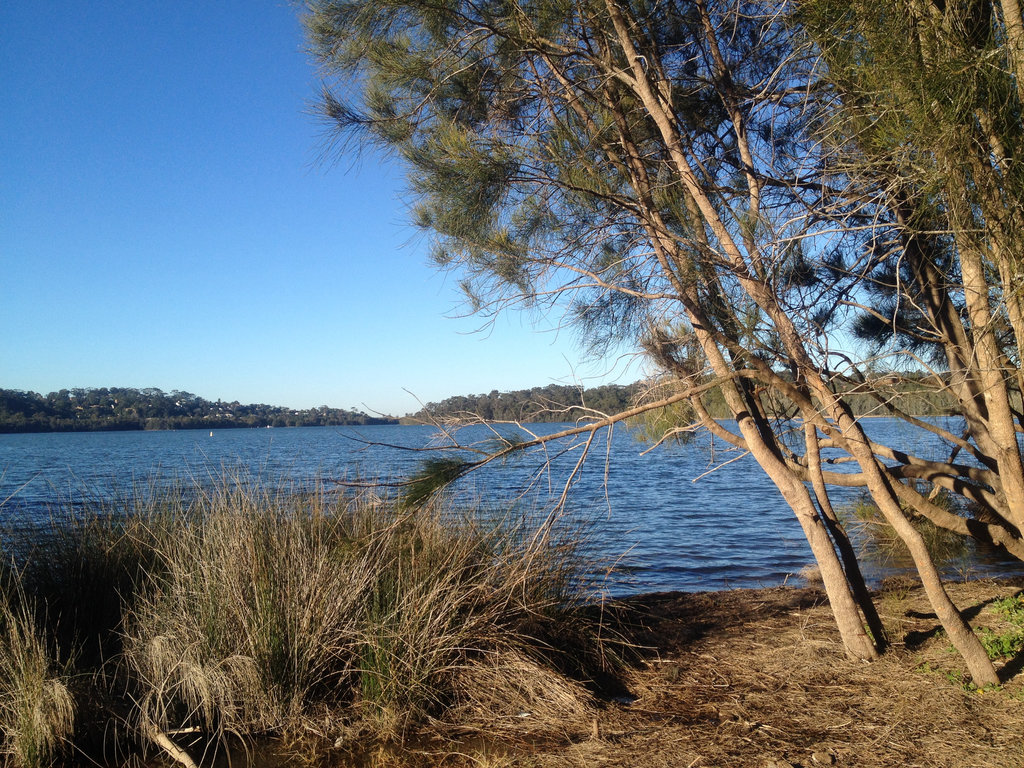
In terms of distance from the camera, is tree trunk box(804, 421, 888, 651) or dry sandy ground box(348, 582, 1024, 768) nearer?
dry sandy ground box(348, 582, 1024, 768)

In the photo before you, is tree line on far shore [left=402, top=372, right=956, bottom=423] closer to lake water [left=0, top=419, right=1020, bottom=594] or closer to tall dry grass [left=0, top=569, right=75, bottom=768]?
lake water [left=0, top=419, right=1020, bottom=594]

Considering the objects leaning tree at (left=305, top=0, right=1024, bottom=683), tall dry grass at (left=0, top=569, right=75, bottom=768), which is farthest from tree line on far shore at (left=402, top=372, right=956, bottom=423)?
tall dry grass at (left=0, top=569, right=75, bottom=768)

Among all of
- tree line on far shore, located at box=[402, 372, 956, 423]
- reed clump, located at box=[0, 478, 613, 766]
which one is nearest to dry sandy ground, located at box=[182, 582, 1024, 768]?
reed clump, located at box=[0, 478, 613, 766]

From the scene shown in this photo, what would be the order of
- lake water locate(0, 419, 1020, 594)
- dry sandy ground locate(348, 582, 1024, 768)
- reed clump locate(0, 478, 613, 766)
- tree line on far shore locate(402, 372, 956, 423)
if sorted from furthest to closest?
lake water locate(0, 419, 1020, 594) < tree line on far shore locate(402, 372, 956, 423) < reed clump locate(0, 478, 613, 766) < dry sandy ground locate(348, 582, 1024, 768)

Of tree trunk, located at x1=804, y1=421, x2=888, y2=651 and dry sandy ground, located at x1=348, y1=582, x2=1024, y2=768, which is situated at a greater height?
tree trunk, located at x1=804, y1=421, x2=888, y2=651

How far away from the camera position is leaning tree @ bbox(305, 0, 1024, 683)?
387cm

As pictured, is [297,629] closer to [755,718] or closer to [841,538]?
[755,718]

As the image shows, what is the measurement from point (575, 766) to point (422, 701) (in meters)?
1.02

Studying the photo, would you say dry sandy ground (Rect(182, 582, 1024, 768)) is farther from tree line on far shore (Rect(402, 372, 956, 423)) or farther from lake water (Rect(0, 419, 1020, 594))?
tree line on far shore (Rect(402, 372, 956, 423))

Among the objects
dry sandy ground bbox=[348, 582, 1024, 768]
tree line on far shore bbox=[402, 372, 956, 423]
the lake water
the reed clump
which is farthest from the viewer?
the lake water

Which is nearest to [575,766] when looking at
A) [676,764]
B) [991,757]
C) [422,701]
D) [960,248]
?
[676,764]

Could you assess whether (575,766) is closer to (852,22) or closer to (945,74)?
(945,74)

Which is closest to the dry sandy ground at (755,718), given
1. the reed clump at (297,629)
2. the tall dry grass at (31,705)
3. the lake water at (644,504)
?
the reed clump at (297,629)

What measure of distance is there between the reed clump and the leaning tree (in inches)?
41.2
